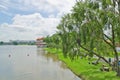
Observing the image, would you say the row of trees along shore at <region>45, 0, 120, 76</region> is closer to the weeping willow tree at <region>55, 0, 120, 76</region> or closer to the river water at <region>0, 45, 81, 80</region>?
the weeping willow tree at <region>55, 0, 120, 76</region>

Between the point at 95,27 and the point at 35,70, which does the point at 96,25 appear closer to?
the point at 95,27

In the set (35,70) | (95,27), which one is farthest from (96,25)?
(35,70)

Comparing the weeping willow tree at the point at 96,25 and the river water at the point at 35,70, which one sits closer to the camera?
the weeping willow tree at the point at 96,25

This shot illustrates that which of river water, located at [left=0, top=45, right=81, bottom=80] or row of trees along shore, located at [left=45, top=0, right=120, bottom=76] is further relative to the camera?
river water, located at [left=0, top=45, right=81, bottom=80]

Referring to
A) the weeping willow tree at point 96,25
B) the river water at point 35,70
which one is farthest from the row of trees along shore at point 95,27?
the river water at point 35,70

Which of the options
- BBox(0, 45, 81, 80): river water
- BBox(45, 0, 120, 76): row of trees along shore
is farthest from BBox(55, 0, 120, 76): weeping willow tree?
BBox(0, 45, 81, 80): river water

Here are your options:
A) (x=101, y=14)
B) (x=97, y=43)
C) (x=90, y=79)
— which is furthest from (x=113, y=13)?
(x=90, y=79)

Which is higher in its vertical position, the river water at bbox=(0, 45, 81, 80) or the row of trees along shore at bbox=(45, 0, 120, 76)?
the row of trees along shore at bbox=(45, 0, 120, 76)

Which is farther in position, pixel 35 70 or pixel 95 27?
pixel 35 70

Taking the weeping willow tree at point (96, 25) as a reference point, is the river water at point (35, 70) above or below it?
below

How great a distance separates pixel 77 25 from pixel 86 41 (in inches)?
106

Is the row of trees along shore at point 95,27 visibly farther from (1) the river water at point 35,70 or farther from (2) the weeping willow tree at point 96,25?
(1) the river water at point 35,70

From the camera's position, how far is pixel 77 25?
Answer: 94.5ft

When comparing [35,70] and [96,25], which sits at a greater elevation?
[96,25]
